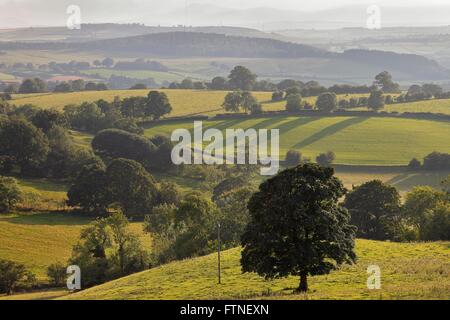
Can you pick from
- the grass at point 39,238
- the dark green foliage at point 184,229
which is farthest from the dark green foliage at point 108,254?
the grass at point 39,238

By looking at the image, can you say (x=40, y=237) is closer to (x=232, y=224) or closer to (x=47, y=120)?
(x=232, y=224)

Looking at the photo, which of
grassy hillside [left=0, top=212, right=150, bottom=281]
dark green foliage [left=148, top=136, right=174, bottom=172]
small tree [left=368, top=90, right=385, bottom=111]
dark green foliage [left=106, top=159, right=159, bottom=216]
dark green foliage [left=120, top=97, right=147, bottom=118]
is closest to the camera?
grassy hillside [left=0, top=212, right=150, bottom=281]

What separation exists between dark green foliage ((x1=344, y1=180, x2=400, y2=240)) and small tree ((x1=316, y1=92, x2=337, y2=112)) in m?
87.5

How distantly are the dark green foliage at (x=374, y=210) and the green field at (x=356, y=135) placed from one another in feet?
157

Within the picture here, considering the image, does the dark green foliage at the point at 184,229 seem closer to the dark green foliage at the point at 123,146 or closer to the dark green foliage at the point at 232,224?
the dark green foliage at the point at 232,224

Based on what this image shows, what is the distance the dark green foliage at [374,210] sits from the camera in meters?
74.1

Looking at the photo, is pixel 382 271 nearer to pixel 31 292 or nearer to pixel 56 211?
pixel 31 292

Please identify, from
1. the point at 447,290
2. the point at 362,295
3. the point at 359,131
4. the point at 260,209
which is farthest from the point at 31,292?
the point at 359,131

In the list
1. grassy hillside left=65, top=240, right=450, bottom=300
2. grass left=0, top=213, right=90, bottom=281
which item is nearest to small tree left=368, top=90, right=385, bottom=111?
grass left=0, top=213, right=90, bottom=281

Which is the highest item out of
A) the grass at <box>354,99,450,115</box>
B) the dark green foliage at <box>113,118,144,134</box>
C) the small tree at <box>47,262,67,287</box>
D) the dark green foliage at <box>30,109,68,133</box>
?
the grass at <box>354,99,450,115</box>

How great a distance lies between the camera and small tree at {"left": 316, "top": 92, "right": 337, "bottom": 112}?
16554 cm

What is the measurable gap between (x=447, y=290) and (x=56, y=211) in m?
72.1

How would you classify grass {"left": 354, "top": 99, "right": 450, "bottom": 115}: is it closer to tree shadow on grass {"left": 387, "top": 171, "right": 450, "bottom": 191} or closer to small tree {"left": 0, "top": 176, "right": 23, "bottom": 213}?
tree shadow on grass {"left": 387, "top": 171, "right": 450, "bottom": 191}
